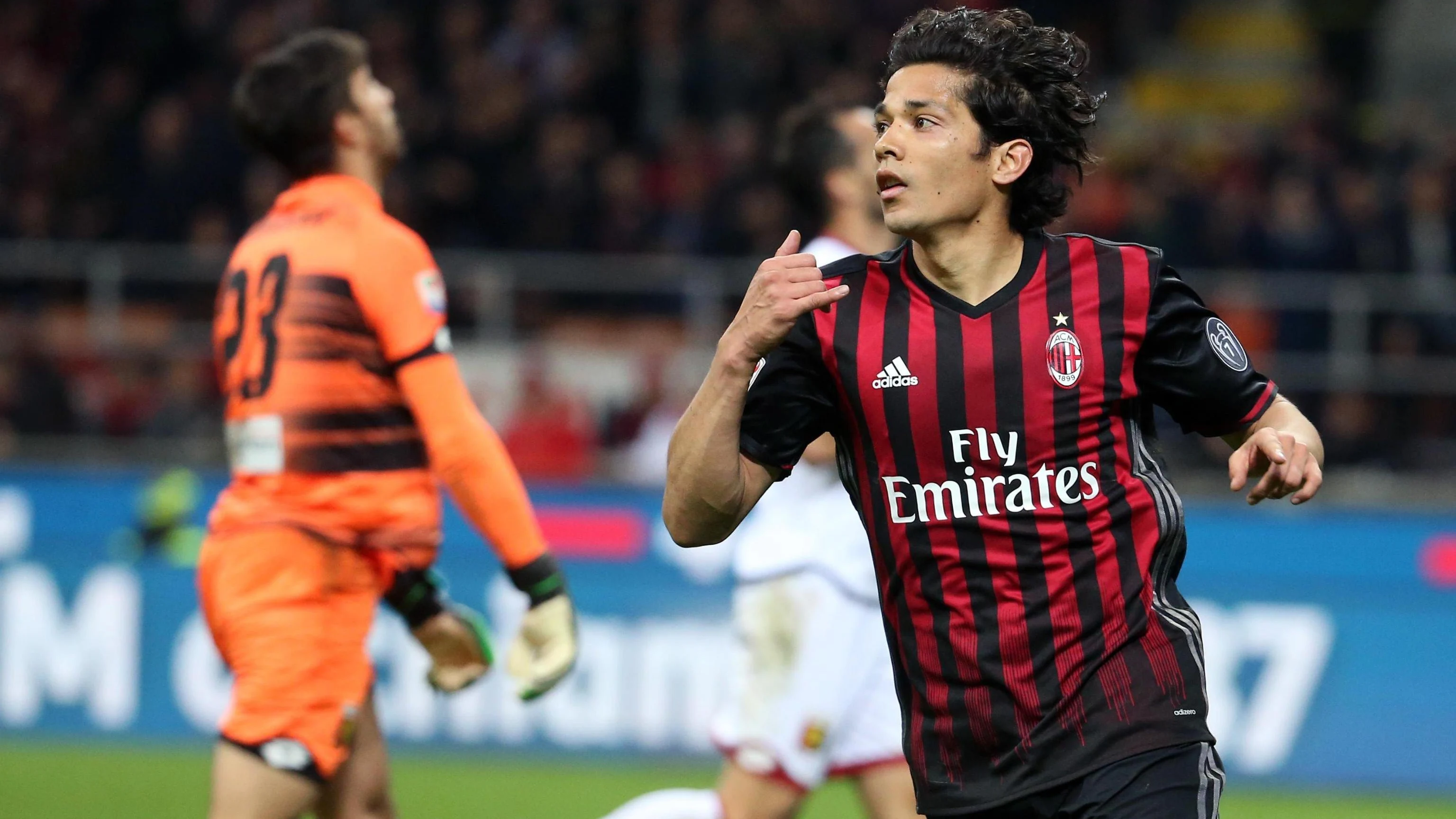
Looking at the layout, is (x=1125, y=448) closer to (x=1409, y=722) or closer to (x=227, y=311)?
(x=227, y=311)

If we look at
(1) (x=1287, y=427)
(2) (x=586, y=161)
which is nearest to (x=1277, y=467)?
(1) (x=1287, y=427)

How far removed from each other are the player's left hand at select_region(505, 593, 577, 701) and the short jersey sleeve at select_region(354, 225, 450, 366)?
656 mm

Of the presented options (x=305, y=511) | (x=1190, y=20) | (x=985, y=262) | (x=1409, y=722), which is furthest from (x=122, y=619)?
(x=1190, y=20)

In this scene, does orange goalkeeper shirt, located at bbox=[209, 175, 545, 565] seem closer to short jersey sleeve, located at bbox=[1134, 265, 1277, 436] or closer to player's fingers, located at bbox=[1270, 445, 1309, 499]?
short jersey sleeve, located at bbox=[1134, 265, 1277, 436]

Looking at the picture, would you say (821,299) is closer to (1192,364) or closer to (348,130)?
(1192,364)

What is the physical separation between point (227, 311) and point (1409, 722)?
6.43 meters

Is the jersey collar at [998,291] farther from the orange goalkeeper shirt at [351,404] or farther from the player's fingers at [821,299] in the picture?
the orange goalkeeper shirt at [351,404]

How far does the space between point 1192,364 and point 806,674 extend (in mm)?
1808

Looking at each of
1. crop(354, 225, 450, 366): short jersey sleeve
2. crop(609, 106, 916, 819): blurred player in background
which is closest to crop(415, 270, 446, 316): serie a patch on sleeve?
crop(354, 225, 450, 366): short jersey sleeve

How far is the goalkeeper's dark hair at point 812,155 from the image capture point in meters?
5.36

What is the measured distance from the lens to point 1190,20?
1698 centimetres

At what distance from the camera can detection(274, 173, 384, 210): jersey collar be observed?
4.56m

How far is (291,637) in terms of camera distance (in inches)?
166

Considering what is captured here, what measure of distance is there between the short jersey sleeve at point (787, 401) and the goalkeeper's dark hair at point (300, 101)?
168 cm
